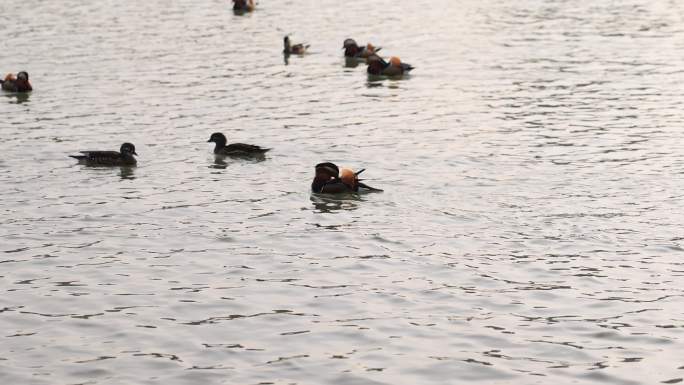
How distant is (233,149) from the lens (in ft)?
80.7

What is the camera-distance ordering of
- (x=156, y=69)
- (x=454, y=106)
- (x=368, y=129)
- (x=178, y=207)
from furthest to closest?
1. (x=156, y=69)
2. (x=454, y=106)
3. (x=368, y=129)
4. (x=178, y=207)

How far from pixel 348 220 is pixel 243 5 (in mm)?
31028

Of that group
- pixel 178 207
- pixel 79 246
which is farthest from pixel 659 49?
pixel 79 246

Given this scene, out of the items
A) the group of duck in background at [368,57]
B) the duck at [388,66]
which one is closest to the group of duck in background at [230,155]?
the group of duck in background at [368,57]

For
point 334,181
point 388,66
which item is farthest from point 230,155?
point 388,66

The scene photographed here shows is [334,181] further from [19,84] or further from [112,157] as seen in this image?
[19,84]

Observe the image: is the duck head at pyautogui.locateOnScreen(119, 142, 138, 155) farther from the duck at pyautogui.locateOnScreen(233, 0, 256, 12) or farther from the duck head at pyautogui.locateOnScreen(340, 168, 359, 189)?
the duck at pyautogui.locateOnScreen(233, 0, 256, 12)

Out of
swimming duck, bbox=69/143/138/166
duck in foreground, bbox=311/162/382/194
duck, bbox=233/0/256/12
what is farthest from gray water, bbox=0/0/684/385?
duck, bbox=233/0/256/12

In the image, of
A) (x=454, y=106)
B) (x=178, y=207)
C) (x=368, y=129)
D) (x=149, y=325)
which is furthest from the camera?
(x=454, y=106)

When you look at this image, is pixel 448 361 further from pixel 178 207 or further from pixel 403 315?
pixel 178 207

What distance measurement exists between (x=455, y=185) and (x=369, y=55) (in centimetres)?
1506

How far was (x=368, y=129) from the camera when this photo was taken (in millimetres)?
27859

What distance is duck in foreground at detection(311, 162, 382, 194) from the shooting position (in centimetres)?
2156

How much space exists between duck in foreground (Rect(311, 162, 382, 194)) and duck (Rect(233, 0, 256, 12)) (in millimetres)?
28559
